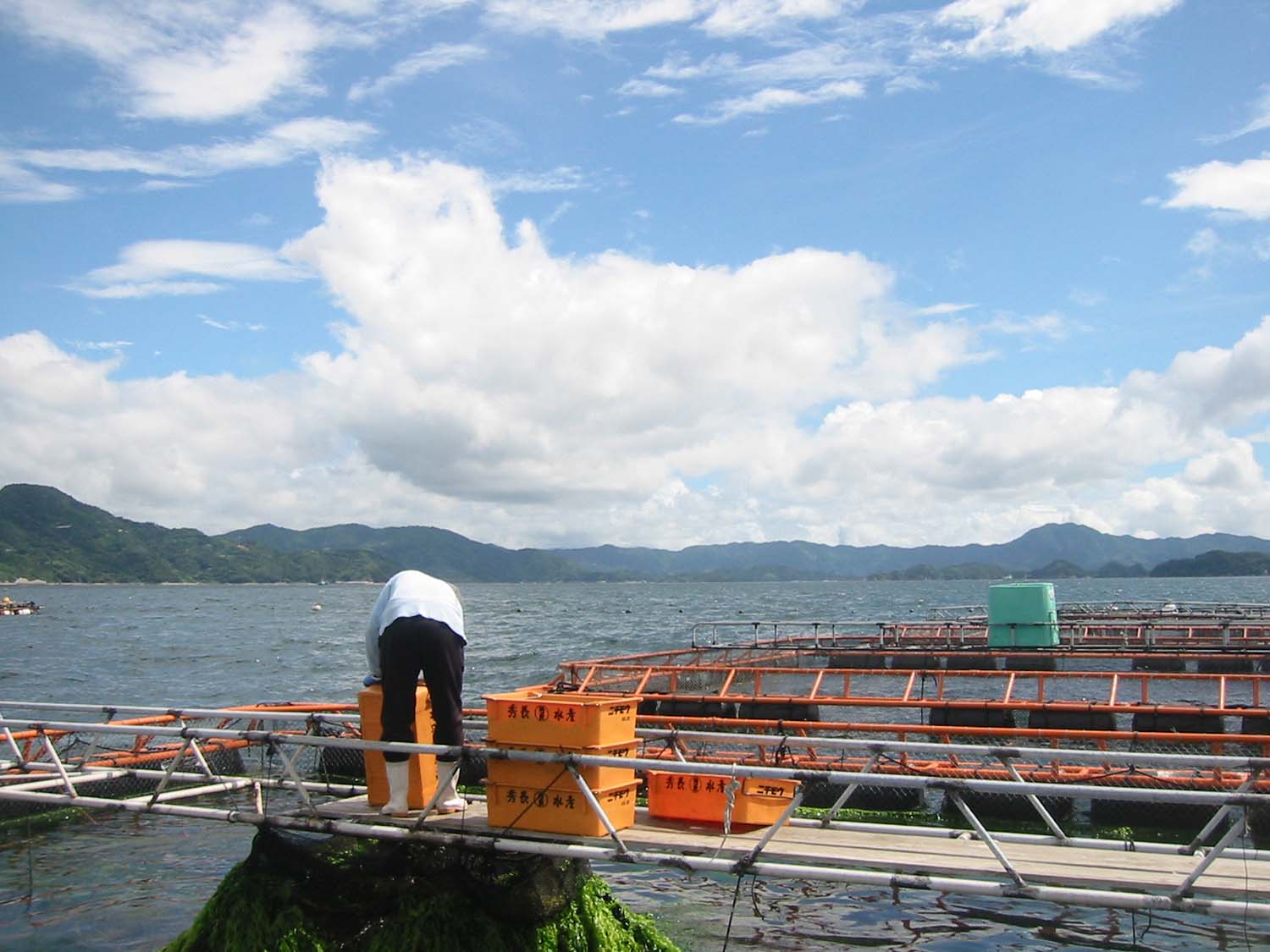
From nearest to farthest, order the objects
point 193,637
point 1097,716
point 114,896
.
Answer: point 114,896 → point 1097,716 → point 193,637

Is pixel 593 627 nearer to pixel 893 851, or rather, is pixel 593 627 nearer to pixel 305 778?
pixel 305 778

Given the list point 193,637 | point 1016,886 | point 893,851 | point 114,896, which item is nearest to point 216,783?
point 114,896

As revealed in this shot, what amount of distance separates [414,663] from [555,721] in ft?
4.76

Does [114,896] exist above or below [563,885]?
below

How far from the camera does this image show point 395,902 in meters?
9.38

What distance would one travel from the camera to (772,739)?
383 inches

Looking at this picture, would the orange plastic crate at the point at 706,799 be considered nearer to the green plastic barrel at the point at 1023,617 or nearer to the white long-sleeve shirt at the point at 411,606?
the white long-sleeve shirt at the point at 411,606

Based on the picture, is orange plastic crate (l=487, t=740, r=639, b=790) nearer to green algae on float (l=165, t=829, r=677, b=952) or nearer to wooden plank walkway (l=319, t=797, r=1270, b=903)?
wooden plank walkway (l=319, t=797, r=1270, b=903)

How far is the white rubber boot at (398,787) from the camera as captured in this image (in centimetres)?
1005

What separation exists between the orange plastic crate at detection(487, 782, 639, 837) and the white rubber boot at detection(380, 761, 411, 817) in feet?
3.41

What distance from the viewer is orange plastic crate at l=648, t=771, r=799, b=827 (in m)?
10.1

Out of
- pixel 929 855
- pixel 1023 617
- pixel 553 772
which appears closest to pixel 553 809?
pixel 553 772

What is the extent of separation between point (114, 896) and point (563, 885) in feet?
26.9

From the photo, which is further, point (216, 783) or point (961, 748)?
point (216, 783)
